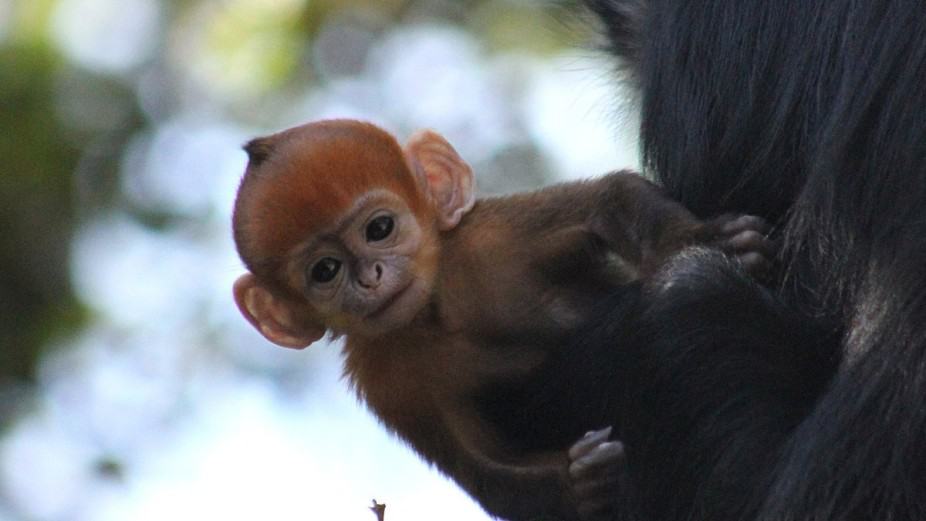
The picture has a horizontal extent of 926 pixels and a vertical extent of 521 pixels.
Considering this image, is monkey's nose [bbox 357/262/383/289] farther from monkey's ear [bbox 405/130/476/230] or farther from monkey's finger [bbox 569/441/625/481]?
monkey's finger [bbox 569/441/625/481]

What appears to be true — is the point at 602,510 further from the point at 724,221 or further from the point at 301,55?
the point at 301,55

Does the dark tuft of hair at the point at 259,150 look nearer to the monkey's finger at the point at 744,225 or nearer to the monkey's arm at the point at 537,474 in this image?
the monkey's arm at the point at 537,474

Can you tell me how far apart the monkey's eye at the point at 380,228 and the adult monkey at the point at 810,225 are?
2.36 ft

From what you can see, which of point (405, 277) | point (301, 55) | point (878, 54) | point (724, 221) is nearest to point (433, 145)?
point (405, 277)

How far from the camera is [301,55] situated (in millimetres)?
11961

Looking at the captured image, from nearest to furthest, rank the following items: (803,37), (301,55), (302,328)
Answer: (803,37) < (302,328) < (301,55)

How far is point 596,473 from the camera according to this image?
386cm

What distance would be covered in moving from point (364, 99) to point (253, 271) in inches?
322

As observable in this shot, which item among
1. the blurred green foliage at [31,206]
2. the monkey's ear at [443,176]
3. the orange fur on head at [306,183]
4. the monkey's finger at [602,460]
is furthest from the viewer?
the blurred green foliage at [31,206]

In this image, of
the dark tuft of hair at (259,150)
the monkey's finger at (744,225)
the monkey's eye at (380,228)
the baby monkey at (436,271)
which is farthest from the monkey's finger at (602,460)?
the dark tuft of hair at (259,150)

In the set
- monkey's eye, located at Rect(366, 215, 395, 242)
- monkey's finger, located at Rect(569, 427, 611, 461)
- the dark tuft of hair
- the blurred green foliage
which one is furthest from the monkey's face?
the blurred green foliage

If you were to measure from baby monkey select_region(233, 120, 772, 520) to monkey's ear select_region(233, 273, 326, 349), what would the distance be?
22 mm

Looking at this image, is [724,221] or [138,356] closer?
[724,221]

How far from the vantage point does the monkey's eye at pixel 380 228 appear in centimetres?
421
